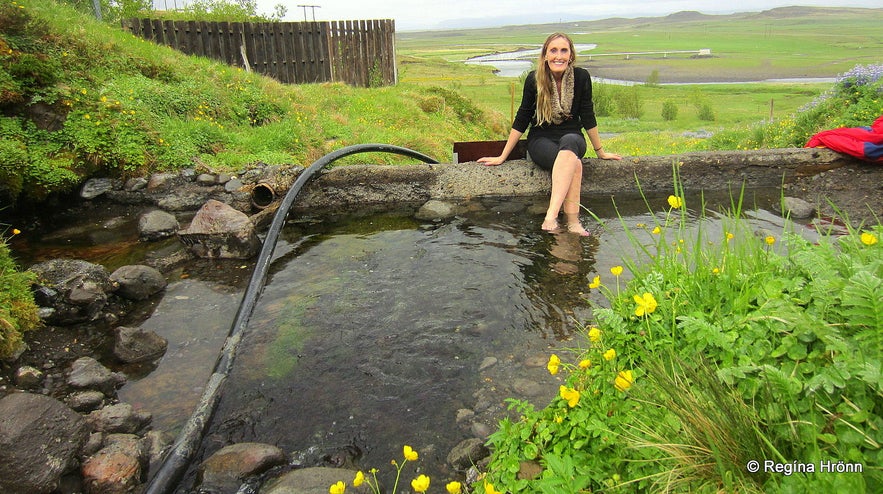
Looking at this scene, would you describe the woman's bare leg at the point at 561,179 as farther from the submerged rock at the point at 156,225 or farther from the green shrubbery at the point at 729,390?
the submerged rock at the point at 156,225

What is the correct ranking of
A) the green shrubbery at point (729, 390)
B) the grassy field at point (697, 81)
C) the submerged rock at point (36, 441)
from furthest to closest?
the grassy field at point (697, 81) < the submerged rock at point (36, 441) < the green shrubbery at point (729, 390)

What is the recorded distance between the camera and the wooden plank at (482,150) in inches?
263

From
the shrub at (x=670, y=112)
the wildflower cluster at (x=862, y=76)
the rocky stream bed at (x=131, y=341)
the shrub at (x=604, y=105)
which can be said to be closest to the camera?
the rocky stream bed at (x=131, y=341)

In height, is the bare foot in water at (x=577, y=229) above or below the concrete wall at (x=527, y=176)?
below

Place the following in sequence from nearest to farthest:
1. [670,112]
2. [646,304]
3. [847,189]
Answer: [646,304]
[847,189]
[670,112]

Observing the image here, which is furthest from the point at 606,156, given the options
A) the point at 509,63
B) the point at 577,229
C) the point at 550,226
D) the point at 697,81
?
the point at 509,63

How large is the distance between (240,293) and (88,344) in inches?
43.6

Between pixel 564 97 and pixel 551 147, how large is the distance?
0.54 meters

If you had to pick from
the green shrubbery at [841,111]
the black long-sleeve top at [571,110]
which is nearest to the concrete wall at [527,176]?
the black long-sleeve top at [571,110]

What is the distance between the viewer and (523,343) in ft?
10.9

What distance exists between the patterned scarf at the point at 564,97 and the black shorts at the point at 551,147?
0.85 feet

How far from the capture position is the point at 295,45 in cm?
1373

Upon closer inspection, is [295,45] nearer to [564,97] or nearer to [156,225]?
[156,225]

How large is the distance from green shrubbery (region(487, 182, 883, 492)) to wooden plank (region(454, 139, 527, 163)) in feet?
14.8
